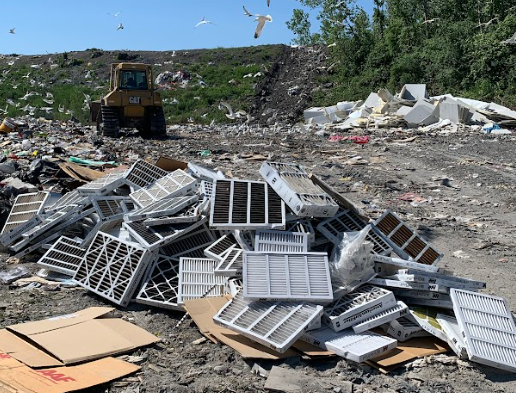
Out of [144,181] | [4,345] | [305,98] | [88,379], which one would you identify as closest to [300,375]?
[88,379]

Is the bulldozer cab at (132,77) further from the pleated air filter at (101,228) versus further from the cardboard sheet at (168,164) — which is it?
the pleated air filter at (101,228)

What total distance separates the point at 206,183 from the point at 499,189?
5.08 metres

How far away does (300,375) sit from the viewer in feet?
10.9

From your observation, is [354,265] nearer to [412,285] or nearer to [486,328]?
[412,285]

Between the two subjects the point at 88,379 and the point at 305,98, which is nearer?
the point at 88,379

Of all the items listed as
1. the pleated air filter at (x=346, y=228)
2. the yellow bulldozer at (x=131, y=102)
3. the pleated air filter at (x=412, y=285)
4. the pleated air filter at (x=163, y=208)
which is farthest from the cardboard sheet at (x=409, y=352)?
the yellow bulldozer at (x=131, y=102)

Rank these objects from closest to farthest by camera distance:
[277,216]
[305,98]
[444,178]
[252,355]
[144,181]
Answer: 1. [252,355]
2. [277,216]
3. [144,181]
4. [444,178]
5. [305,98]

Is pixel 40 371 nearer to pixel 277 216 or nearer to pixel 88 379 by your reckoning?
pixel 88 379

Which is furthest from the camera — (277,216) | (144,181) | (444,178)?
(444,178)

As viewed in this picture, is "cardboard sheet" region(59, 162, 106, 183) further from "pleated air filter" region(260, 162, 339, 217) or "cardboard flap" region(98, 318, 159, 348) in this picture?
"cardboard flap" region(98, 318, 159, 348)

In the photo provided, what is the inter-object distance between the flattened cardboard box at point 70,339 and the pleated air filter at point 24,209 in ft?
6.93

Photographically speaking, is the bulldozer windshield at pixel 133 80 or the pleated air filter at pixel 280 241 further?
the bulldozer windshield at pixel 133 80

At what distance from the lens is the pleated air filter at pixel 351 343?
341 cm

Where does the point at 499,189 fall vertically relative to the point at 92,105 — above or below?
below
